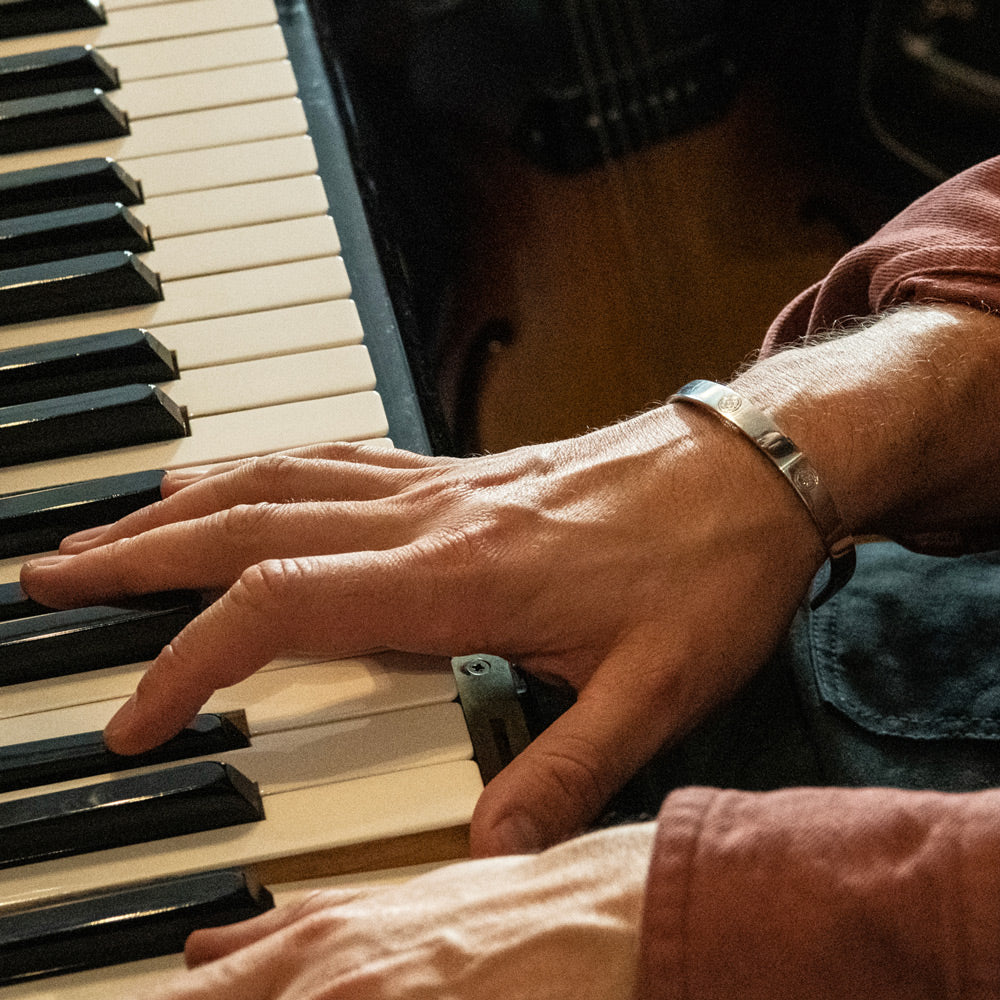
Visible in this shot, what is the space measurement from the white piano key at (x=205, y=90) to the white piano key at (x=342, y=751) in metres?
0.70

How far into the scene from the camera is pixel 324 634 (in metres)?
0.73

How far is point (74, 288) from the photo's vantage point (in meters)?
0.95

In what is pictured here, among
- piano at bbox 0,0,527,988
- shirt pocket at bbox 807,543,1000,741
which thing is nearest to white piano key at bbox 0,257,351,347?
piano at bbox 0,0,527,988

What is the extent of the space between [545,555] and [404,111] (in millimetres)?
983

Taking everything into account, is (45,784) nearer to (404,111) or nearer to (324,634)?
(324,634)

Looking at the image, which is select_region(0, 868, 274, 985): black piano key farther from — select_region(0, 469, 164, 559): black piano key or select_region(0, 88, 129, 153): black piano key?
select_region(0, 88, 129, 153): black piano key

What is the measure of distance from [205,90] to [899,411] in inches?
30.3

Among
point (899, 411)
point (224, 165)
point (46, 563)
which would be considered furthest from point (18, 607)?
point (899, 411)

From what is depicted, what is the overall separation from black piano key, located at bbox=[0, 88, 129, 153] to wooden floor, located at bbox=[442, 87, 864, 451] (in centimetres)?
48

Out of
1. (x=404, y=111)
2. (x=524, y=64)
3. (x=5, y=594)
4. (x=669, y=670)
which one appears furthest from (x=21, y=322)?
(x=524, y=64)

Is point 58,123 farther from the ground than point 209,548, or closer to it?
farther from the ground

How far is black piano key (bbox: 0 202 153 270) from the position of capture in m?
0.97

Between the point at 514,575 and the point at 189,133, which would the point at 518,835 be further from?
the point at 189,133

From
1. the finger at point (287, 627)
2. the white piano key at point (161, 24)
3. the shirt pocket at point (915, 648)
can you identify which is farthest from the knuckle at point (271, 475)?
the white piano key at point (161, 24)
